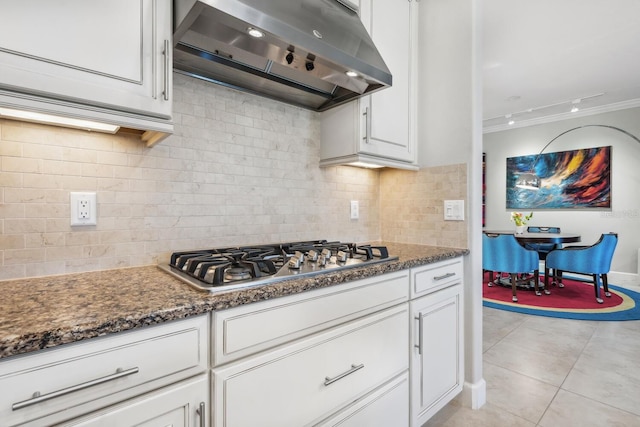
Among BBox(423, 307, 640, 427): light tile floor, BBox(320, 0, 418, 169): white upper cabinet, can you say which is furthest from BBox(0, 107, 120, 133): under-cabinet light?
BBox(423, 307, 640, 427): light tile floor

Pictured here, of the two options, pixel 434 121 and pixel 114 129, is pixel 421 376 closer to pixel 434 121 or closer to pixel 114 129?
pixel 434 121

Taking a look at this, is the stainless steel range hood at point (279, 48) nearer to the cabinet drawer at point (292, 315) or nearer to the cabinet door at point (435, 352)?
the cabinet drawer at point (292, 315)

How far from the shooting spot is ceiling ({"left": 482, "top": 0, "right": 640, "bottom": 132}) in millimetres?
2771

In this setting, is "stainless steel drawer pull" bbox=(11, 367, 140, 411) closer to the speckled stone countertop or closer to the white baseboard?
the speckled stone countertop

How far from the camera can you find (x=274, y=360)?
964mm

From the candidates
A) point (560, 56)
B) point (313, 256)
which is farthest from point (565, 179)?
point (313, 256)

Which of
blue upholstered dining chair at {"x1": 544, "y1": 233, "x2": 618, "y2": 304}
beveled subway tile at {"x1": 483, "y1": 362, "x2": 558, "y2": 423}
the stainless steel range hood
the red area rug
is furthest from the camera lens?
blue upholstered dining chair at {"x1": 544, "y1": 233, "x2": 618, "y2": 304}

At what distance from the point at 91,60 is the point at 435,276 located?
164cm

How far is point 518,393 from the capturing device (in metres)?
2.06

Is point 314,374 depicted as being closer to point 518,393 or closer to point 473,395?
point 473,395

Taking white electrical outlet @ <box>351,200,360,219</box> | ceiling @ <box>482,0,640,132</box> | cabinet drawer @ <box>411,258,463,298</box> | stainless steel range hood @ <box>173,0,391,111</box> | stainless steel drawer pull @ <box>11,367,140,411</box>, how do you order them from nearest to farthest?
stainless steel drawer pull @ <box>11,367,140,411</box> < stainless steel range hood @ <box>173,0,391,111</box> < cabinet drawer @ <box>411,258,463,298</box> < white electrical outlet @ <box>351,200,360,219</box> < ceiling @ <box>482,0,640,132</box>

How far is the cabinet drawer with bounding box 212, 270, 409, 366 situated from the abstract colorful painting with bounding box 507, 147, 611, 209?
18.9 ft

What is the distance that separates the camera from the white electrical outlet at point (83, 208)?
45.7 inches

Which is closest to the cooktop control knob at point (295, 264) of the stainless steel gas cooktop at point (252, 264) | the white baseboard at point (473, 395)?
the stainless steel gas cooktop at point (252, 264)
